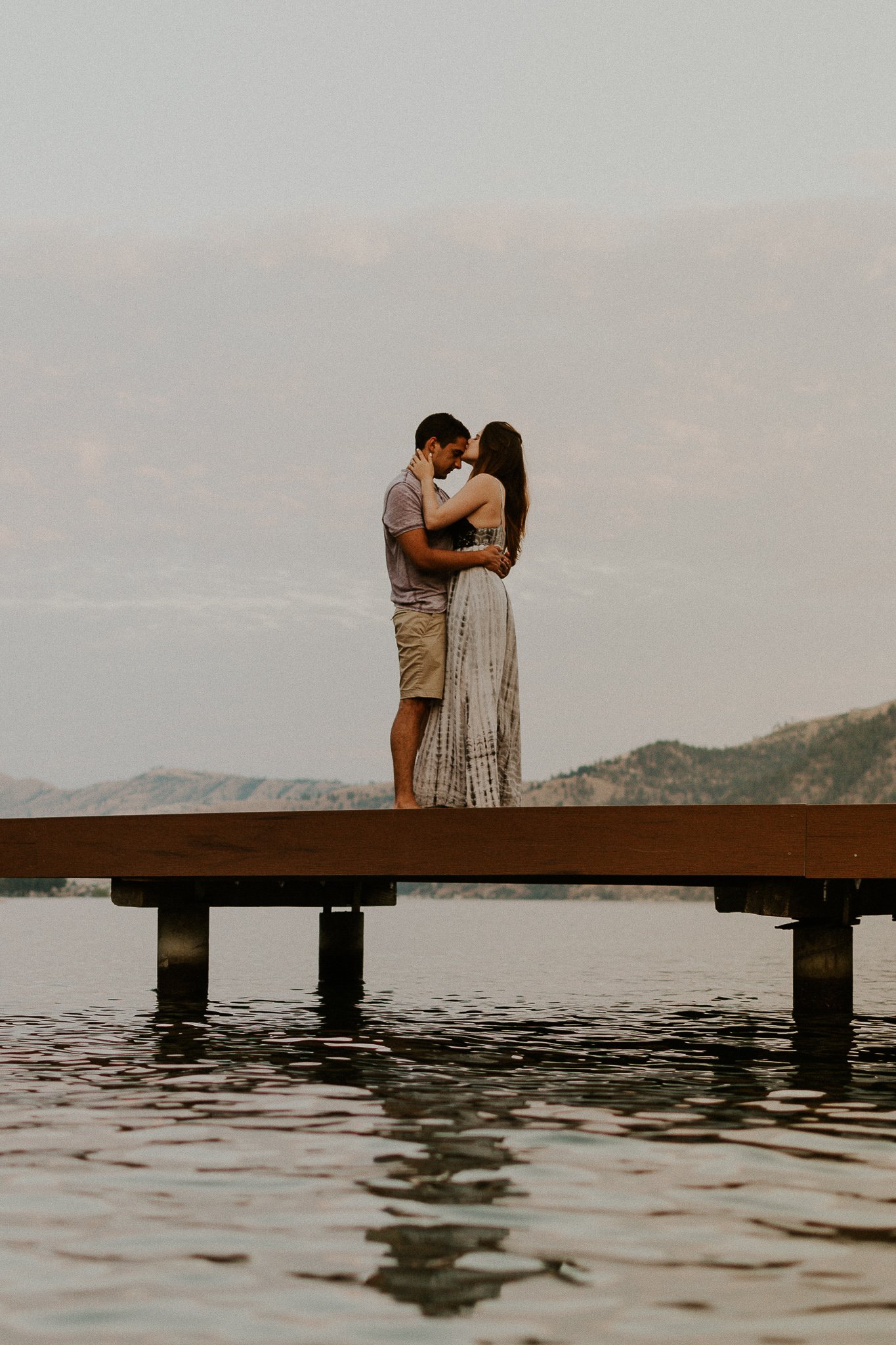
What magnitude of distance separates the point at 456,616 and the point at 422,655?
0.32 meters

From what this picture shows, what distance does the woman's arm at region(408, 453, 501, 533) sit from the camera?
896cm

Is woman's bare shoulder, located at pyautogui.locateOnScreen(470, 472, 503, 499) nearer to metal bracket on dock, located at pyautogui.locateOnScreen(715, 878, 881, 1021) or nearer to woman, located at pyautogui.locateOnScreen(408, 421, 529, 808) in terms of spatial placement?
woman, located at pyautogui.locateOnScreen(408, 421, 529, 808)

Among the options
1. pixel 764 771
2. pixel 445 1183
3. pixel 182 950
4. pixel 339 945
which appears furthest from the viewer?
pixel 764 771

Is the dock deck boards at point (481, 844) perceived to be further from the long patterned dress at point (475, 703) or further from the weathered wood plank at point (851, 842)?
the long patterned dress at point (475, 703)

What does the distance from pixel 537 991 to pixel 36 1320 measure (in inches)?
632

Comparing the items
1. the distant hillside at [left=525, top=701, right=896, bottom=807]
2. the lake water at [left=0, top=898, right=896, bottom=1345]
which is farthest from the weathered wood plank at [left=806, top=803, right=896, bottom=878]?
the distant hillside at [left=525, top=701, right=896, bottom=807]

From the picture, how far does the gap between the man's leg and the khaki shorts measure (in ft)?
0.22

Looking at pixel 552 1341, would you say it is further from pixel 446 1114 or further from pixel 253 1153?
pixel 446 1114

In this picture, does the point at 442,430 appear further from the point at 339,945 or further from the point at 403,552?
the point at 339,945

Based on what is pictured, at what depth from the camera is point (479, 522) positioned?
9055mm

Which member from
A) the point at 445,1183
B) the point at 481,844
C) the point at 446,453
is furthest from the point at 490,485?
the point at 445,1183

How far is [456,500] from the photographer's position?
8.96 meters

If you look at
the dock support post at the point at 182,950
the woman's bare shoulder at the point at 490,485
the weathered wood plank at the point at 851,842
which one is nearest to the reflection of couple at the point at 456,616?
the woman's bare shoulder at the point at 490,485

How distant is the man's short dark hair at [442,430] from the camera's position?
922cm
